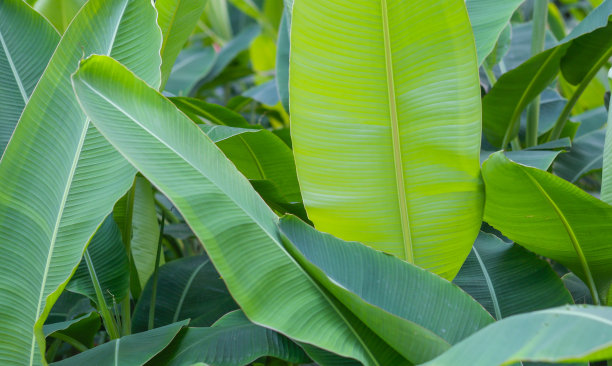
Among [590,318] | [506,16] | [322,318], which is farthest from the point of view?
[506,16]

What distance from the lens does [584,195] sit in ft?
1.87

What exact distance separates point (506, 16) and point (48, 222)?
0.67 metres

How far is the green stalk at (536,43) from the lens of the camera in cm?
103

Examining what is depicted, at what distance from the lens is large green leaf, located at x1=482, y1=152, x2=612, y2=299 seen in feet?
1.85

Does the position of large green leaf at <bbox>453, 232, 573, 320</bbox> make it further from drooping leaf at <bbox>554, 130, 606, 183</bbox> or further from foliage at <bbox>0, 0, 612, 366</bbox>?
drooping leaf at <bbox>554, 130, 606, 183</bbox>

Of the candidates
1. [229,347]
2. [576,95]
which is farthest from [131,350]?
[576,95]

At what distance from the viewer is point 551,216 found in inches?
23.7

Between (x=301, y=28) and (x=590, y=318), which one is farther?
(x=301, y=28)

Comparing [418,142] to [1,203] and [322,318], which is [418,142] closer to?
[322,318]

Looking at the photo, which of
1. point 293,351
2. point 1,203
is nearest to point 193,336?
point 293,351

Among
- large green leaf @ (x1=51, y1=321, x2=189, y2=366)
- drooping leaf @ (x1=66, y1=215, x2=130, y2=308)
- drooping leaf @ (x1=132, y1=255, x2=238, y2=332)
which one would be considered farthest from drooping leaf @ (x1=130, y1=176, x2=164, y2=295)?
large green leaf @ (x1=51, y1=321, x2=189, y2=366)

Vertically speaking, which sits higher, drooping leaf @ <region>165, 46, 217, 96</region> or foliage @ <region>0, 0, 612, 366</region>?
drooping leaf @ <region>165, 46, 217, 96</region>

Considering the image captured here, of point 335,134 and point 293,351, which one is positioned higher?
point 335,134

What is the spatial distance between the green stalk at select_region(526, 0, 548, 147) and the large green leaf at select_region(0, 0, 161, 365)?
2.52ft
